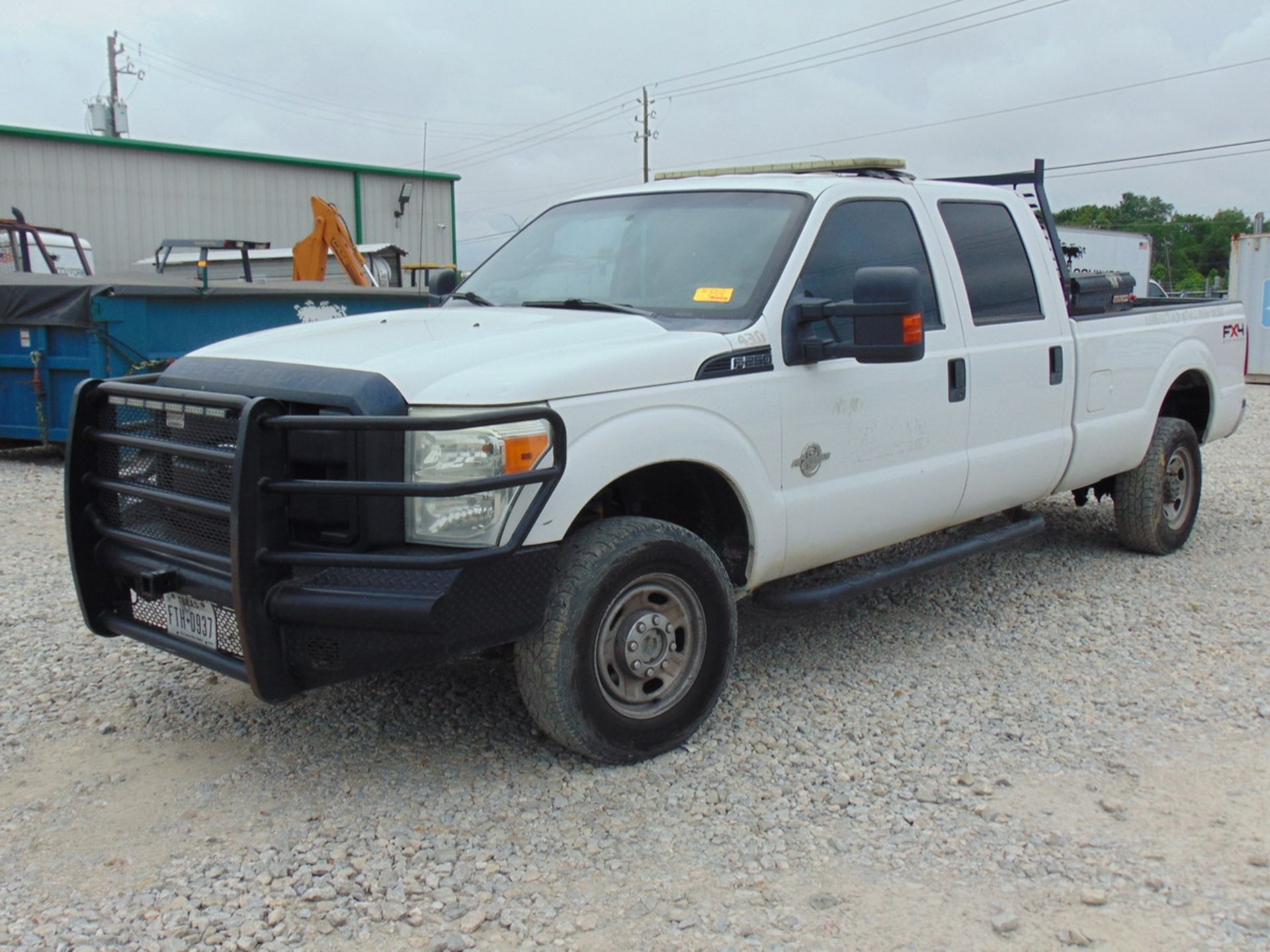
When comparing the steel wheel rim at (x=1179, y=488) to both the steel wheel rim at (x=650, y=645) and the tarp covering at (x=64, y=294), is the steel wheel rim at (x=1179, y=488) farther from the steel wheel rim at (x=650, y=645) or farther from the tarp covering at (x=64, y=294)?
the tarp covering at (x=64, y=294)

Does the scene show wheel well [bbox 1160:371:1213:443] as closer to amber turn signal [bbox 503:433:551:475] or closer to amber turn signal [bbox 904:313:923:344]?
amber turn signal [bbox 904:313:923:344]

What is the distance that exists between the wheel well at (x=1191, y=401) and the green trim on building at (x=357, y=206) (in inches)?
1070

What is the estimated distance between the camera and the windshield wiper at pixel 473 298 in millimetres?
4961

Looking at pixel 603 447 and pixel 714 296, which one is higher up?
pixel 714 296

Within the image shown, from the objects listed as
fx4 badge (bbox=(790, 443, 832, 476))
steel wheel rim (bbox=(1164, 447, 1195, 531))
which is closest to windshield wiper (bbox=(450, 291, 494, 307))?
fx4 badge (bbox=(790, 443, 832, 476))

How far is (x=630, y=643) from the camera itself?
3.86 metres

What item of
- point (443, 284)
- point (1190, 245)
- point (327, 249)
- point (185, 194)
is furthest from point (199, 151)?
point (1190, 245)

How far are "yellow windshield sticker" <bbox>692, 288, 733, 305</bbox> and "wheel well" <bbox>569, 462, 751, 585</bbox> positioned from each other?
65 cm

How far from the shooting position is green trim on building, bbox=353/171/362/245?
31.7 m

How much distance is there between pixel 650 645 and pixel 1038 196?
3793mm

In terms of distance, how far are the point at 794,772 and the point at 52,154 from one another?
26.2 metres

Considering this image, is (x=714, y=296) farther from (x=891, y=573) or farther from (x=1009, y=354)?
(x=1009, y=354)

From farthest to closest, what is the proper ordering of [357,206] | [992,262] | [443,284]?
[357,206], [443,284], [992,262]

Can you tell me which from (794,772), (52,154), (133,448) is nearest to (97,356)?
(133,448)
